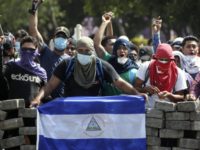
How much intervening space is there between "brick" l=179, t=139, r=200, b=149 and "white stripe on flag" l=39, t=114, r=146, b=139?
425 millimetres

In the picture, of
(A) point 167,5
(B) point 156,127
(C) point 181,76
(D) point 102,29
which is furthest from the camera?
(A) point 167,5

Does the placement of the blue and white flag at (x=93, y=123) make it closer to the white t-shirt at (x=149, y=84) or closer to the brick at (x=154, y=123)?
the brick at (x=154, y=123)

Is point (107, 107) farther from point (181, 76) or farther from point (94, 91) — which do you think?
point (181, 76)

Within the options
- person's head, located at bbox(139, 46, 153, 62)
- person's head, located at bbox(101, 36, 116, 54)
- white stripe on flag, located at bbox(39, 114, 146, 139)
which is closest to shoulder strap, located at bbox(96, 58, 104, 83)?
white stripe on flag, located at bbox(39, 114, 146, 139)

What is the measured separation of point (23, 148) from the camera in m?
9.45

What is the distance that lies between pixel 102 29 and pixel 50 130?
7.99 feet

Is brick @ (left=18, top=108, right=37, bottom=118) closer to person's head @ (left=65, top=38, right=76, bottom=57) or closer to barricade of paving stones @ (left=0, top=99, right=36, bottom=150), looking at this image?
barricade of paving stones @ (left=0, top=99, right=36, bottom=150)

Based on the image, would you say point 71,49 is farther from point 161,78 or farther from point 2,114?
point 2,114

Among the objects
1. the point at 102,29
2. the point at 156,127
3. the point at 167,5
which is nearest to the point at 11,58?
the point at 102,29

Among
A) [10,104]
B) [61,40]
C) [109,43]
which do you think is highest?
[61,40]

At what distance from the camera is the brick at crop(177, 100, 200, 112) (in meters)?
9.03

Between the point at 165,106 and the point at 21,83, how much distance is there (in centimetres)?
187

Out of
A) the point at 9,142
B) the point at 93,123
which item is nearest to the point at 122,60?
the point at 93,123

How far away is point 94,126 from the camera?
9320 mm
